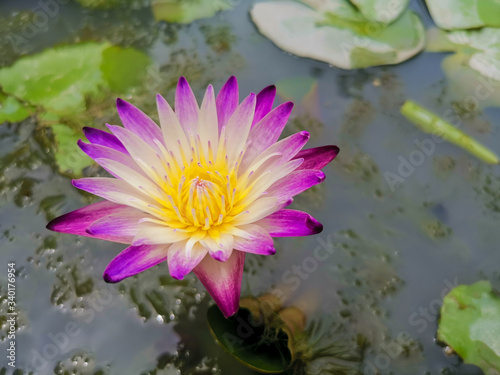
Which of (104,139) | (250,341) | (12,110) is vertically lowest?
(250,341)

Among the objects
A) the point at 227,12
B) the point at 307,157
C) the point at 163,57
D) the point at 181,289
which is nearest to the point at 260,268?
the point at 181,289

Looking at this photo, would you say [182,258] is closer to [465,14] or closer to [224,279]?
[224,279]

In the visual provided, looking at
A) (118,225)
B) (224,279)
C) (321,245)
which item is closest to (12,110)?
(118,225)

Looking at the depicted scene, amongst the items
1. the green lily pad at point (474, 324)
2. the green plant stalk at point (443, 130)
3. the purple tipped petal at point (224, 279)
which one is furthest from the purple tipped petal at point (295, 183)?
the green plant stalk at point (443, 130)

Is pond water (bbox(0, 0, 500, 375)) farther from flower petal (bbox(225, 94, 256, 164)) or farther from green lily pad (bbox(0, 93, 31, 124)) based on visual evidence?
flower petal (bbox(225, 94, 256, 164))

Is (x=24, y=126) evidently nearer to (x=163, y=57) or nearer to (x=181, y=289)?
(x=163, y=57)
